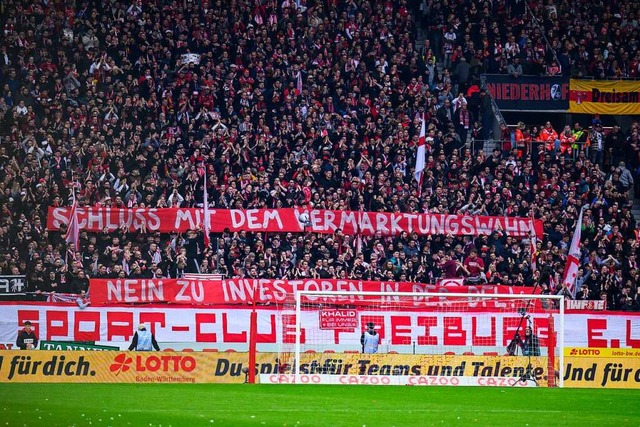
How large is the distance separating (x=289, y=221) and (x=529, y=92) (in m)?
12.2

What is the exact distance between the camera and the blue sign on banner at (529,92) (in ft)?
135

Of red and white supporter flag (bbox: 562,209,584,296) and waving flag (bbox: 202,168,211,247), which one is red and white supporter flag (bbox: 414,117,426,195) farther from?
waving flag (bbox: 202,168,211,247)

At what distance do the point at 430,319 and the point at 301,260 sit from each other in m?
4.41

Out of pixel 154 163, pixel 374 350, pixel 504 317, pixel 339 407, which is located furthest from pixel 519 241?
pixel 339 407

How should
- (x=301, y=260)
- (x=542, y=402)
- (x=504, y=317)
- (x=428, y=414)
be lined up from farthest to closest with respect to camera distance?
(x=301, y=260) < (x=504, y=317) < (x=542, y=402) < (x=428, y=414)

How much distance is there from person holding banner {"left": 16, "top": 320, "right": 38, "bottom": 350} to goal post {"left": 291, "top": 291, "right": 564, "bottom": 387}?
6514mm

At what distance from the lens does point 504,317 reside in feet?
97.6

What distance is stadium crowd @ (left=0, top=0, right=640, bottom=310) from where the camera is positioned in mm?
32562

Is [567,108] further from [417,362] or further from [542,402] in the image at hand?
[542,402]

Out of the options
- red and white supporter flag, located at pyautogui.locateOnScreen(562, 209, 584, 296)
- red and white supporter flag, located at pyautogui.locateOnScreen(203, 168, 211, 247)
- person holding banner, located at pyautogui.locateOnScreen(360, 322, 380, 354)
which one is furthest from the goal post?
red and white supporter flag, located at pyautogui.locateOnScreen(203, 168, 211, 247)

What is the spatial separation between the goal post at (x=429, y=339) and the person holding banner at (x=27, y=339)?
651cm

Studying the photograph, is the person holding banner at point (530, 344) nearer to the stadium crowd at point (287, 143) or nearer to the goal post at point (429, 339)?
the goal post at point (429, 339)

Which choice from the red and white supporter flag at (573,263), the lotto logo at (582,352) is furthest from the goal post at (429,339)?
the red and white supporter flag at (573,263)

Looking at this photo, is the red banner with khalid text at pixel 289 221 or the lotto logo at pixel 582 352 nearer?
the lotto logo at pixel 582 352
